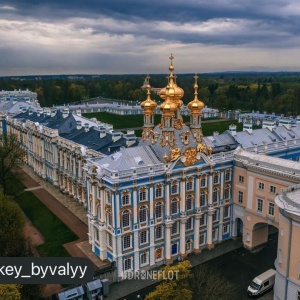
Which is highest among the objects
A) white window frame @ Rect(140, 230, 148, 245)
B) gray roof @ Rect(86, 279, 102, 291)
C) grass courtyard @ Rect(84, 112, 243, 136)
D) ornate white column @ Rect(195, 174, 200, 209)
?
ornate white column @ Rect(195, 174, 200, 209)

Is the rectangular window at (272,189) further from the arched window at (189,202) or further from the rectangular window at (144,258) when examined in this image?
the rectangular window at (144,258)

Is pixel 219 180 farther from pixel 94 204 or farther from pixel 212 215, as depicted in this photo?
pixel 94 204

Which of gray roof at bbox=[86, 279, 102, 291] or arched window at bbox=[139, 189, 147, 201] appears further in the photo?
arched window at bbox=[139, 189, 147, 201]

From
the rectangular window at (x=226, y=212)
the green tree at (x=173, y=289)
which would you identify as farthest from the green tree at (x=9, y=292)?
the rectangular window at (x=226, y=212)

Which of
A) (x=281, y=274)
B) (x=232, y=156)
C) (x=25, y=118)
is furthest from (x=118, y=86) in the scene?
(x=281, y=274)

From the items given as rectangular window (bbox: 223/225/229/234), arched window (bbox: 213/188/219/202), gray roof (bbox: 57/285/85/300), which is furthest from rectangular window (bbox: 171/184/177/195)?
gray roof (bbox: 57/285/85/300)

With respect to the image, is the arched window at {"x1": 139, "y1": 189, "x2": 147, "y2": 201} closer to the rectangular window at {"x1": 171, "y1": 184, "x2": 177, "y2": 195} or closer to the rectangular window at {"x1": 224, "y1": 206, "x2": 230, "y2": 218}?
the rectangular window at {"x1": 171, "y1": 184, "x2": 177, "y2": 195}
